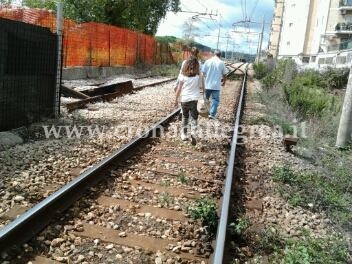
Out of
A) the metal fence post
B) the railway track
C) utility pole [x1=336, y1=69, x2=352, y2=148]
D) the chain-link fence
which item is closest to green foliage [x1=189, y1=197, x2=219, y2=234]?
the railway track

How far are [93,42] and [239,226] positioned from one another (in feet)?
64.1

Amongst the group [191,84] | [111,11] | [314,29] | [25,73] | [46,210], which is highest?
[314,29]

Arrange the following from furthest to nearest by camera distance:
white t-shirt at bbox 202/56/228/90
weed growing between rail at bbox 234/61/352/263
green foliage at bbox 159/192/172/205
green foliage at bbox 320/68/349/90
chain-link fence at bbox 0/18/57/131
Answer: green foliage at bbox 320/68/349/90 < white t-shirt at bbox 202/56/228/90 < chain-link fence at bbox 0/18/57/131 < green foliage at bbox 159/192/172/205 < weed growing between rail at bbox 234/61/352/263

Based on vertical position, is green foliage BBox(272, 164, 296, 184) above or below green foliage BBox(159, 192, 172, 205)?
above

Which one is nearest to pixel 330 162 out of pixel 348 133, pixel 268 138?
pixel 348 133

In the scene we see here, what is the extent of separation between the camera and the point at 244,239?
4680 mm

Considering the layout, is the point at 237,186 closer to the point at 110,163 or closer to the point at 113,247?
the point at 110,163

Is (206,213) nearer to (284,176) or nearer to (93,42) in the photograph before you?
(284,176)

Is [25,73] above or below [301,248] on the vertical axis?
above

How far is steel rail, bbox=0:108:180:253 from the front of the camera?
3.92 meters

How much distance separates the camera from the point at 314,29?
6775 cm

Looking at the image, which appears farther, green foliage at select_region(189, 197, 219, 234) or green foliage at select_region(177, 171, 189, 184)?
green foliage at select_region(177, 171, 189, 184)

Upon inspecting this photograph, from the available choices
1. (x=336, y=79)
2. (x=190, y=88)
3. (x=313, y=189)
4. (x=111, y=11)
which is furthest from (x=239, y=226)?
(x=111, y=11)

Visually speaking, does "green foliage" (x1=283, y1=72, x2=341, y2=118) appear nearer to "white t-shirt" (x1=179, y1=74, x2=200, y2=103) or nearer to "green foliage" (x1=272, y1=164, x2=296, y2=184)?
"white t-shirt" (x1=179, y1=74, x2=200, y2=103)
